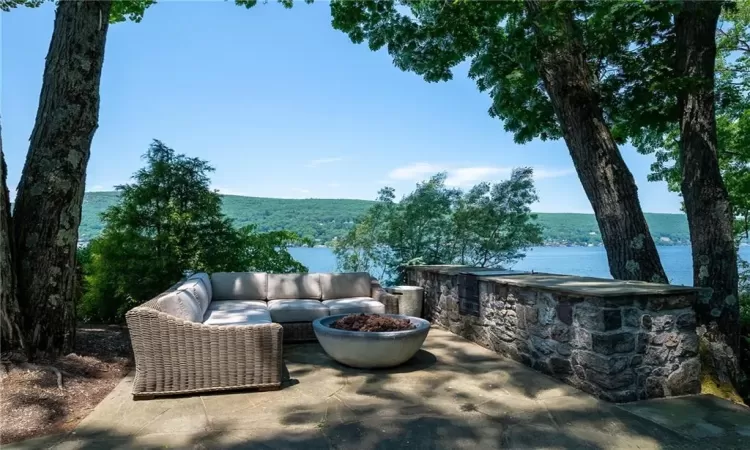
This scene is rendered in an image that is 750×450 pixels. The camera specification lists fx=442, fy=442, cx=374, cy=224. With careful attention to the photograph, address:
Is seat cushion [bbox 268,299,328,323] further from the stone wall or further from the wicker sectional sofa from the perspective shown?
the stone wall

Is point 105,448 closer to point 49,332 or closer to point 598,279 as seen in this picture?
point 49,332

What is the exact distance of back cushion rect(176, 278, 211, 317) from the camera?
4.16m

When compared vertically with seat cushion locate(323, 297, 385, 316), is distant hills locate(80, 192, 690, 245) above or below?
above

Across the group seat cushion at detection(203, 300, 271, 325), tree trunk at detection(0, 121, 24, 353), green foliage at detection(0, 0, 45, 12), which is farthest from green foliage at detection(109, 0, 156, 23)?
seat cushion at detection(203, 300, 271, 325)

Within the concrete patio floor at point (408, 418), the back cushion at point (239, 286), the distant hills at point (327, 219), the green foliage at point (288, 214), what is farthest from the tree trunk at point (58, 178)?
the distant hills at point (327, 219)

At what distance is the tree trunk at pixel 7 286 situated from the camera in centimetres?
326

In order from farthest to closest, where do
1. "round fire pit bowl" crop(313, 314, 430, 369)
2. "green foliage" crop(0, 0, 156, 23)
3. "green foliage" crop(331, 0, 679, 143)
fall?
"green foliage" crop(0, 0, 156, 23) → "green foliage" crop(331, 0, 679, 143) → "round fire pit bowl" crop(313, 314, 430, 369)

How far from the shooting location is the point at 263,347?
3.29 m

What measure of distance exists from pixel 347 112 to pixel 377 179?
139 centimetres

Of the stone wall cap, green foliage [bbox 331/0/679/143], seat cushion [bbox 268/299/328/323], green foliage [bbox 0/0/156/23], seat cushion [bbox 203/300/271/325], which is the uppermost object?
green foliage [bbox 0/0/156/23]

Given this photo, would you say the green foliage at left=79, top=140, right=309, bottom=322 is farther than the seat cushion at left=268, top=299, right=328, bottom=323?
Yes

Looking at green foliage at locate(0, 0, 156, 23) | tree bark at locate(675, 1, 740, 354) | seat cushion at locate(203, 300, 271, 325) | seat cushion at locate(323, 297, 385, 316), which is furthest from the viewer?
green foliage at locate(0, 0, 156, 23)

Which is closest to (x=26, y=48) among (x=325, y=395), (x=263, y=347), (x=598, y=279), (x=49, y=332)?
(x=49, y=332)

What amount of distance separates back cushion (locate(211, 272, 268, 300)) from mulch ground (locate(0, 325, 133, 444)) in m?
1.45
